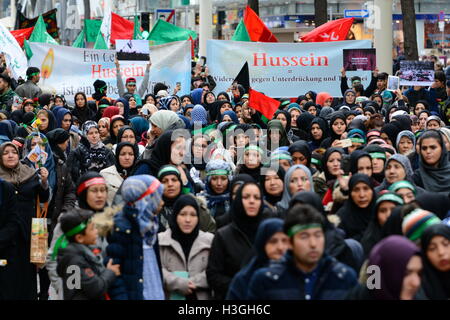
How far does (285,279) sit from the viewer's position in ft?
15.7

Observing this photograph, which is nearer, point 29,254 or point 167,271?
point 167,271

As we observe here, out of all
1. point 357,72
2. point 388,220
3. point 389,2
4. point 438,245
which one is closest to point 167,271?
point 388,220

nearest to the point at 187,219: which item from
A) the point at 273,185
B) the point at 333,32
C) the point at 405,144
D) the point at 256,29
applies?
the point at 273,185

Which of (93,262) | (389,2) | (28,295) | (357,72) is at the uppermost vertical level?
(389,2)

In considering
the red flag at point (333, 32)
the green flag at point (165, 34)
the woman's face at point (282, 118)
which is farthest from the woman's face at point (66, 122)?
the green flag at point (165, 34)

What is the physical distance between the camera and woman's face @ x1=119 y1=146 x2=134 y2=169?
348 inches

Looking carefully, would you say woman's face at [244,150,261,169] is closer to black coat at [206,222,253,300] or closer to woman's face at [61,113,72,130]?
black coat at [206,222,253,300]

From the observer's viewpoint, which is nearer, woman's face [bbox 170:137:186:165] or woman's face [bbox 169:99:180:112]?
woman's face [bbox 170:137:186:165]

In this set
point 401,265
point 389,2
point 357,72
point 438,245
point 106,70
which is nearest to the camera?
point 401,265

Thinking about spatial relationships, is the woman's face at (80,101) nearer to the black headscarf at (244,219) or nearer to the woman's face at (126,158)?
the woman's face at (126,158)

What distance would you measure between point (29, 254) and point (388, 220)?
3.73 meters

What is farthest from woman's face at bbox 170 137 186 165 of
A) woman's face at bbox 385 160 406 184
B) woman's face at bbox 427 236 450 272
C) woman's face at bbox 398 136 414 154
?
woman's face at bbox 427 236 450 272

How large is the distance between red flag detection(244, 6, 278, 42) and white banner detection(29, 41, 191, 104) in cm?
135

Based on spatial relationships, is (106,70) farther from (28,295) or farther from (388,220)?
(388,220)
